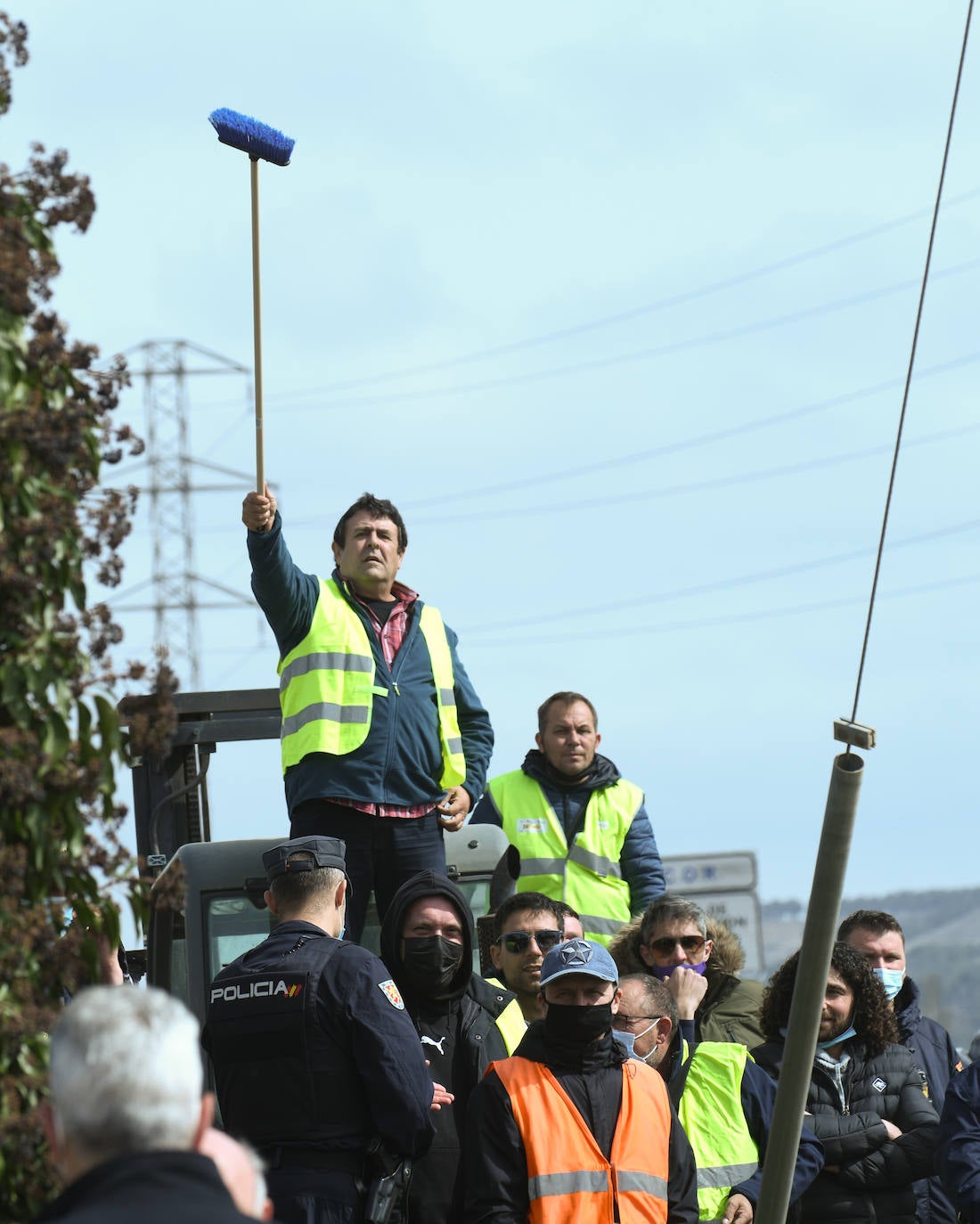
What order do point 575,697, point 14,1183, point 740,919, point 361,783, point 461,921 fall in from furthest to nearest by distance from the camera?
1. point 740,919
2. point 575,697
3. point 361,783
4. point 461,921
5. point 14,1183

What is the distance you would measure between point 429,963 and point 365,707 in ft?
4.38

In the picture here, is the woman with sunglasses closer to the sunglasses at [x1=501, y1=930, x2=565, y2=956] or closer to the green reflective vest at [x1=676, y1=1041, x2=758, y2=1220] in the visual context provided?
the sunglasses at [x1=501, y1=930, x2=565, y2=956]

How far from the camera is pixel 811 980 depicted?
3.87 metres

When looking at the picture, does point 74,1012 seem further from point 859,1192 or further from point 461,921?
point 859,1192

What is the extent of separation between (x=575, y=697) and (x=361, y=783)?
1.91 m

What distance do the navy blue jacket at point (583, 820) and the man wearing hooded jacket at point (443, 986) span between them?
231 cm

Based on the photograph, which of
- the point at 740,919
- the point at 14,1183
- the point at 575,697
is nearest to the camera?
the point at 14,1183

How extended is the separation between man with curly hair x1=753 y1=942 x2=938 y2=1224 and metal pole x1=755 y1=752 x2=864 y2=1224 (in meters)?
2.47

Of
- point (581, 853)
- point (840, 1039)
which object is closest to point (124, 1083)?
point (840, 1039)

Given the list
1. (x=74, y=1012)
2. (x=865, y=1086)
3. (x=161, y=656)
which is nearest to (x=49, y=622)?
(x=161, y=656)

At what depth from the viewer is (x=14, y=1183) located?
10.5ft

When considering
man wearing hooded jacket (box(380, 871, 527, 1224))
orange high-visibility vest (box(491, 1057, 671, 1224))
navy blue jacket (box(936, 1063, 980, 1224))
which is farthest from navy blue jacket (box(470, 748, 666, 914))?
orange high-visibility vest (box(491, 1057, 671, 1224))

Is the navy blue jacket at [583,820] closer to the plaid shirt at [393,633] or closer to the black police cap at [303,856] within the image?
the plaid shirt at [393,633]

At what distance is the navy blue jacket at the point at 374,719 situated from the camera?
23.2ft
